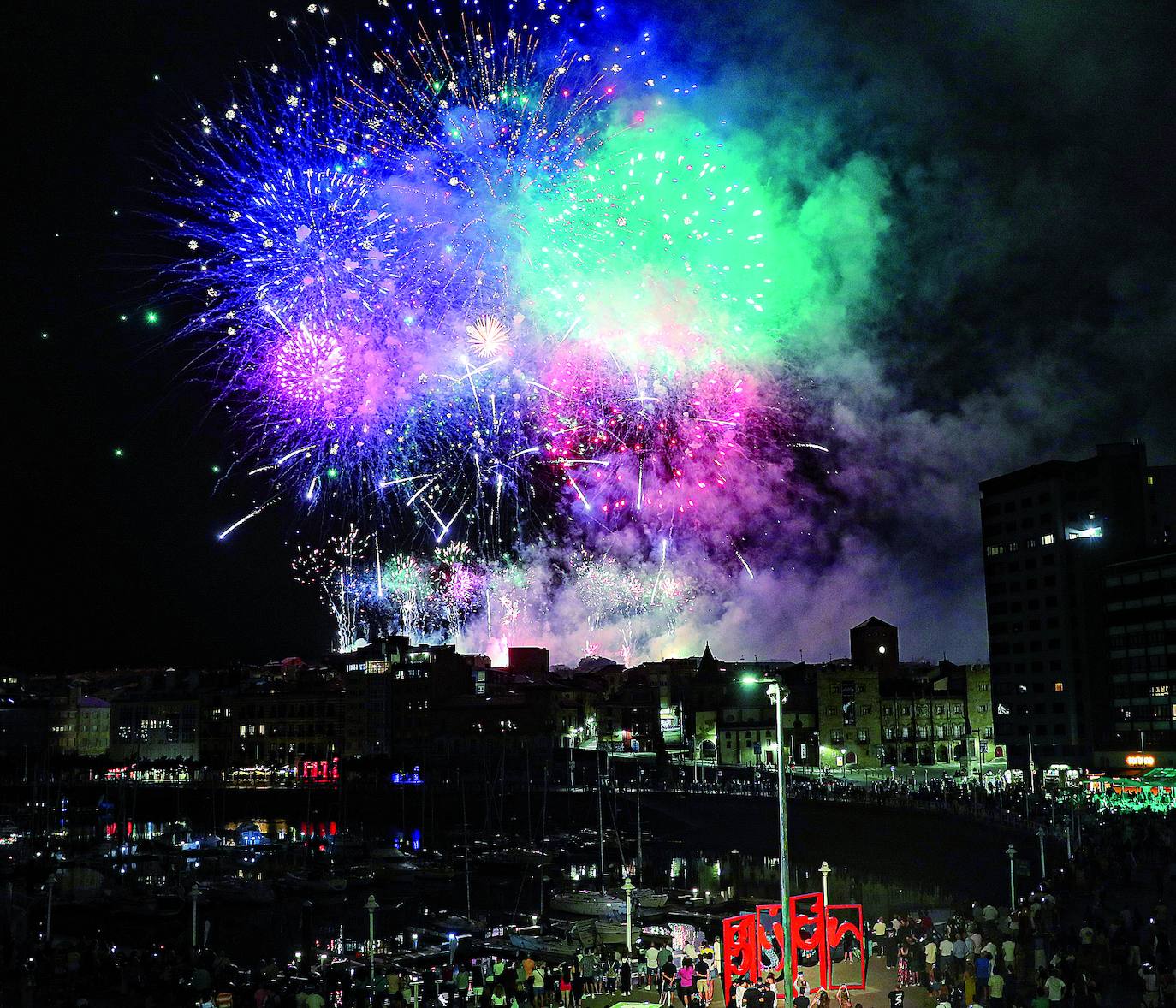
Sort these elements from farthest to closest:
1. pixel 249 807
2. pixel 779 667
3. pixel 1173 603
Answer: pixel 779 667 < pixel 249 807 < pixel 1173 603

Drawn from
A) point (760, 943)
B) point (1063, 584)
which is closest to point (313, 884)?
point (760, 943)

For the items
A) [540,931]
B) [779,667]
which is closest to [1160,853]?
[540,931]

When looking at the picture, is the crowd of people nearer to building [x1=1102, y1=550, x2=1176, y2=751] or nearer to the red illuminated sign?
the red illuminated sign

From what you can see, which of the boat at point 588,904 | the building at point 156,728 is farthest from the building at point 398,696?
the boat at point 588,904

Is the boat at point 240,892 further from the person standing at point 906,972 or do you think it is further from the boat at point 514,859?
the person standing at point 906,972

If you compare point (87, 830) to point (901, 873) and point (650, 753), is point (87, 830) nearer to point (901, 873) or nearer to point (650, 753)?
point (650, 753)
